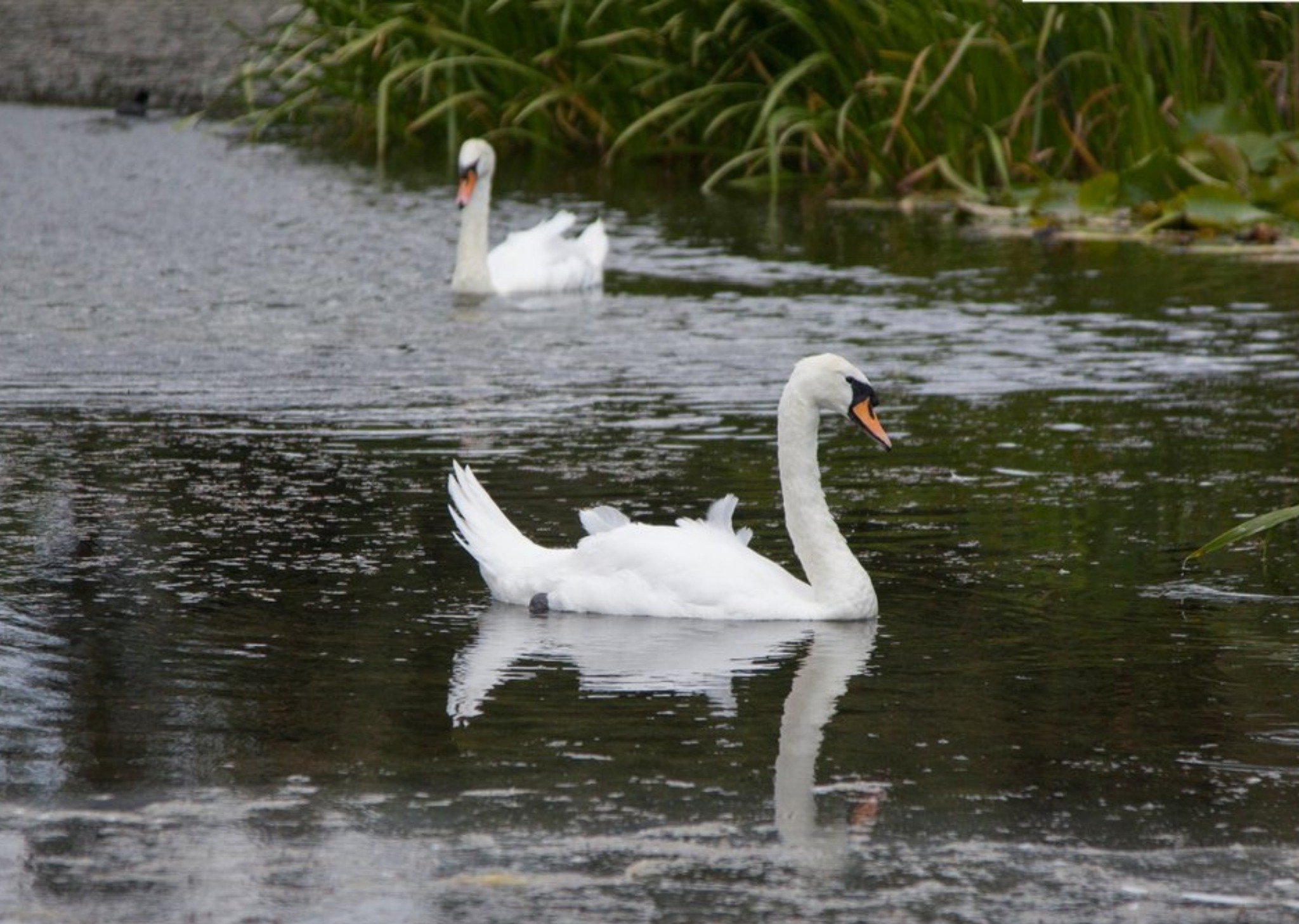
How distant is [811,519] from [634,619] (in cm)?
56

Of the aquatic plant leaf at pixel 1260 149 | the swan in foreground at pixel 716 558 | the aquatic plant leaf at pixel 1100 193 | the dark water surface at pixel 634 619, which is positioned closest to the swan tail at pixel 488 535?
the swan in foreground at pixel 716 558

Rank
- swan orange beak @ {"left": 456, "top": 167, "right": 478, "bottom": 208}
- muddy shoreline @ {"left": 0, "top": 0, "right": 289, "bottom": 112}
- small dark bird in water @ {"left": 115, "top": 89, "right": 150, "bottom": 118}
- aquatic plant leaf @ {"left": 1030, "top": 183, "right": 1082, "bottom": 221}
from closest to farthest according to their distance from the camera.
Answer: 1. swan orange beak @ {"left": 456, "top": 167, "right": 478, "bottom": 208}
2. aquatic plant leaf @ {"left": 1030, "top": 183, "right": 1082, "bottom": 221}
3. small dark bird in water @ {"left": 115, "top": 89, "right": 150, "bottom": 118}
4. muddy shoreline @ {"left": 0, "top": 0, "right": 289, "bottom": 112}

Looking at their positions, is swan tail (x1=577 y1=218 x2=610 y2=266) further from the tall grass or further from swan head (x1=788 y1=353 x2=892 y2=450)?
swan head (x1=788 y1=353 x2=892 y2=450)

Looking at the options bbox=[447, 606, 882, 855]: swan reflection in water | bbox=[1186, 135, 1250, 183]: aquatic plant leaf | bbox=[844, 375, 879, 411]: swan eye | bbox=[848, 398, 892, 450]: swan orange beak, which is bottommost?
bbox=[447, 606, 882, 855]: swan reflection in water

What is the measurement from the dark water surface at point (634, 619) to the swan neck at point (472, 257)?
160 mm

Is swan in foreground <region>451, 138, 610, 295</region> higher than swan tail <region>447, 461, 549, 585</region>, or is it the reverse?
swan in foreground <region>451, 138, 610, 295</region>

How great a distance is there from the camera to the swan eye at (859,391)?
763cm

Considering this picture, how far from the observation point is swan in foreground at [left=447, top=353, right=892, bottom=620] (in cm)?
734

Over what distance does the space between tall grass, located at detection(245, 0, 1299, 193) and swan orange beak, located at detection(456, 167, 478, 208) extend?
130 inches

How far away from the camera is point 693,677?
6.65 m

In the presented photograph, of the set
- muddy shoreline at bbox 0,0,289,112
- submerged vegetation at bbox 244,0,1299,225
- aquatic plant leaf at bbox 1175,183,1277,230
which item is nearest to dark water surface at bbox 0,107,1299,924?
aquatic plant leaf at bbox 1175,183,1277,230

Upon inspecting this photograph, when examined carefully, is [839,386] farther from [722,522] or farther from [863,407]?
[722,522]

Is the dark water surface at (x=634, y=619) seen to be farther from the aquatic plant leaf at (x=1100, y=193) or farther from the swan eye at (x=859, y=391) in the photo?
the aquatic plant leaf at (x=1100, y=193)

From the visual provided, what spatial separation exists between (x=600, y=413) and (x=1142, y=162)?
22.0 feet
